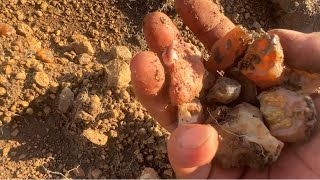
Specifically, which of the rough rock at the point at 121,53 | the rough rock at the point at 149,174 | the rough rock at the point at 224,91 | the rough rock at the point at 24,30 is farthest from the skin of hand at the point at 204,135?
the rough rock at the point at 24,30

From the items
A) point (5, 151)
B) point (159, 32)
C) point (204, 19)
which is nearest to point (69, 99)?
point (5, 151)

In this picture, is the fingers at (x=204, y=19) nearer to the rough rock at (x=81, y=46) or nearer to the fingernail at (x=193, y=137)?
the rough rock at (x=81, y=46)

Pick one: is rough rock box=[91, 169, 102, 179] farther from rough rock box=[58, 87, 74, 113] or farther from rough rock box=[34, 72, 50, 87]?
rough rock box=[34, 72, 50, 87]

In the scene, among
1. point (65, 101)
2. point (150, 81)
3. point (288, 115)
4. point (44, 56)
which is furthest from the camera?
point (44, 56)

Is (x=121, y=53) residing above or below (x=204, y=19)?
below

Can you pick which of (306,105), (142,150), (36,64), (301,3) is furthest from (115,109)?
(301,3)

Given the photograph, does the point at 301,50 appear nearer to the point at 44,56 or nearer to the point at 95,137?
the point at 95,137

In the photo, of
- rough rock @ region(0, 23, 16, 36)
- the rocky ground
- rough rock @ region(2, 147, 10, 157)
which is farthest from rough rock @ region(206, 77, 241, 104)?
rough rock @ region(0, 23, 16, 36)
